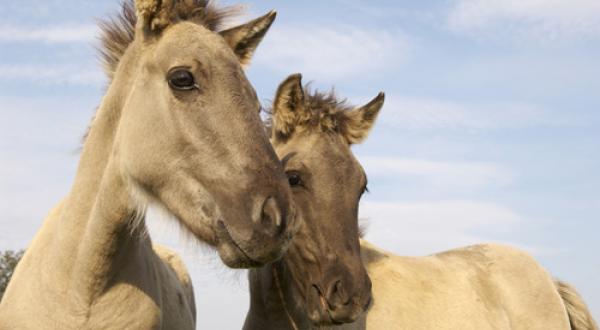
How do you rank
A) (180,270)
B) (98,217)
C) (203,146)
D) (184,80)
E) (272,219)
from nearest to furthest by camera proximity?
(272,219), (203,146), (184,80), (98,217), (180,270)

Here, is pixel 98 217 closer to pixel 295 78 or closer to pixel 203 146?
pixel 203 146

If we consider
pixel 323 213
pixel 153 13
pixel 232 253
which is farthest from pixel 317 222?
pixel 153 13

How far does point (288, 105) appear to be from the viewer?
21.6ft

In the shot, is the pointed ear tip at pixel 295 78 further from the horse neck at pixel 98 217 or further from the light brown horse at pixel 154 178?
the horse neck at pixel 98 217

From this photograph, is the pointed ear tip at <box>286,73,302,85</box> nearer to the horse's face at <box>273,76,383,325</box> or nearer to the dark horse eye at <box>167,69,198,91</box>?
the horse's face at <box>273,76,383,325</box>

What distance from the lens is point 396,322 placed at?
673 centimetres

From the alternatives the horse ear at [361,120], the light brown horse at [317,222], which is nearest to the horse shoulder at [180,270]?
the light brown horse at [317,222]

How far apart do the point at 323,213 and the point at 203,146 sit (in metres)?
1.67

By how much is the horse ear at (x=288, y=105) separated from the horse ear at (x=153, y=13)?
200 cm

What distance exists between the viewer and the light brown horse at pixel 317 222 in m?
5.28

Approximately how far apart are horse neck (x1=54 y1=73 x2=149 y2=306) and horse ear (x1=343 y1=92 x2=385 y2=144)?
2549mm

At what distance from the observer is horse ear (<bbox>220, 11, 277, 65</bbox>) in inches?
201

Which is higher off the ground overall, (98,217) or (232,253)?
(98,217)

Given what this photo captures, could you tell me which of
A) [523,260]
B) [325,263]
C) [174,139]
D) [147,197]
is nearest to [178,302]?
[325,263]
